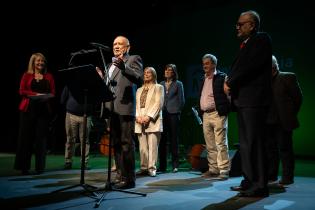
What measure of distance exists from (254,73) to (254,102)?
31cm

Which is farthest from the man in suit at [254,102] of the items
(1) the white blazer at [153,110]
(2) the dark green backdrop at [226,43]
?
(2) the dark green backdrop at [226,43]

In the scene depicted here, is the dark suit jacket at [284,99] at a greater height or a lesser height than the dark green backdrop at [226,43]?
lesser

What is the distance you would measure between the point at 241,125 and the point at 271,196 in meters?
0.87

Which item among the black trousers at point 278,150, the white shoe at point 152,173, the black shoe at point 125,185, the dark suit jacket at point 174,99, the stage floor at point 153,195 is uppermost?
the dark suit jacket at point 174,99

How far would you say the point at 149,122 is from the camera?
21.2ft

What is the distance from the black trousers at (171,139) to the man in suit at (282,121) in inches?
82.4

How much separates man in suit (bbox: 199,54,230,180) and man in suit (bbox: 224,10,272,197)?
167 centimetres

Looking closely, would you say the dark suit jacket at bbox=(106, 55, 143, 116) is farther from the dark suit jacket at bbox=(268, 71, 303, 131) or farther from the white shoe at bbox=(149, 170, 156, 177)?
the dark suit jacket at bbox=(268, 71, 303, 131)

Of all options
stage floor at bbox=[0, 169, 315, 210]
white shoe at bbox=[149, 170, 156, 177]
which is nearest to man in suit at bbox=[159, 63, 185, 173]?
white shoe at bbox=[149, 170, 156, 177]

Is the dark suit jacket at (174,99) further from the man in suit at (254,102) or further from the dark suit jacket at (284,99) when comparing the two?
the man in suit at (254,102)

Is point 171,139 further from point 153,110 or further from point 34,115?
point 34,115

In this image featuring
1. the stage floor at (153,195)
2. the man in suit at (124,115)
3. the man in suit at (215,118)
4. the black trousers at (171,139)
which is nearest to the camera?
the stage floor at (153,195)

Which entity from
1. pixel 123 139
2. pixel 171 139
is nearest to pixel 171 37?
pixel 171 139

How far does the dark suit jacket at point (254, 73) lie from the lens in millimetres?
4141
